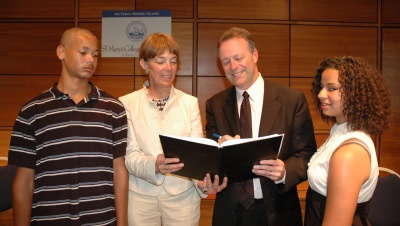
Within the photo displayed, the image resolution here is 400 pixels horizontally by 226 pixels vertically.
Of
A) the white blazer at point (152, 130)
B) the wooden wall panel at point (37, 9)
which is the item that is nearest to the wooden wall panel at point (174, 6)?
the wooden wall panel at point (37, 9)

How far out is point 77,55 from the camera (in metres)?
1.73

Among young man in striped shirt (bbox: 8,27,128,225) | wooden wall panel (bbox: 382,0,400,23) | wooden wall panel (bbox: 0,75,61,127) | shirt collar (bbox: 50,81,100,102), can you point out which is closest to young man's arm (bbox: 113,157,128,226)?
young man in striped shirt (bbox: 8,27,128,225)

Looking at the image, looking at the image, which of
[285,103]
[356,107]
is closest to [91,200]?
[285,103]

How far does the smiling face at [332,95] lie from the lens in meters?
1.51

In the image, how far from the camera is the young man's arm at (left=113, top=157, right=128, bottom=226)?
69.6 inches

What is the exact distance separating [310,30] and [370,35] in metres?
0.92

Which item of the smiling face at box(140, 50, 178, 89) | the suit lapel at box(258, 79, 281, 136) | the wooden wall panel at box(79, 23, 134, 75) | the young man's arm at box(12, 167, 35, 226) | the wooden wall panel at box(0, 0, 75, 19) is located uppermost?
the wooden wall panel at box(0, 0, 75, 19)

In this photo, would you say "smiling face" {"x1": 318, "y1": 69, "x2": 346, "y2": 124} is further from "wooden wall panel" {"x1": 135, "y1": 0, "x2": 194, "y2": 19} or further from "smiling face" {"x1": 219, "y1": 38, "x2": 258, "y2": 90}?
"wooden wall panel" {"x1": 135, "y1": 0, "x2": 194, "y2": 19}

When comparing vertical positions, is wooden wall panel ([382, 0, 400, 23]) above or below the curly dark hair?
above

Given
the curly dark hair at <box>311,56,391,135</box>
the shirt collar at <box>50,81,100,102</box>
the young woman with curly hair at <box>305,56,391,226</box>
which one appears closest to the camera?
the young woman with curly hair at <box>305,56,391,226</box>

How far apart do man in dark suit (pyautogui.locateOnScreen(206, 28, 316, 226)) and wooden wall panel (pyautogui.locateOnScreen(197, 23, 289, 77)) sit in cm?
269

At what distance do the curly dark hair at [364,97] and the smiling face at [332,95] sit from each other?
0.02 metres

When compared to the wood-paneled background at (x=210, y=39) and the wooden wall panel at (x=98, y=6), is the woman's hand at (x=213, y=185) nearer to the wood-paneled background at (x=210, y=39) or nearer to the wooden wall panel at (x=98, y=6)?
the wood-paneled background at (x=210, y=39)

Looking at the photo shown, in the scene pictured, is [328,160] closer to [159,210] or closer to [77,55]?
[159,210]
